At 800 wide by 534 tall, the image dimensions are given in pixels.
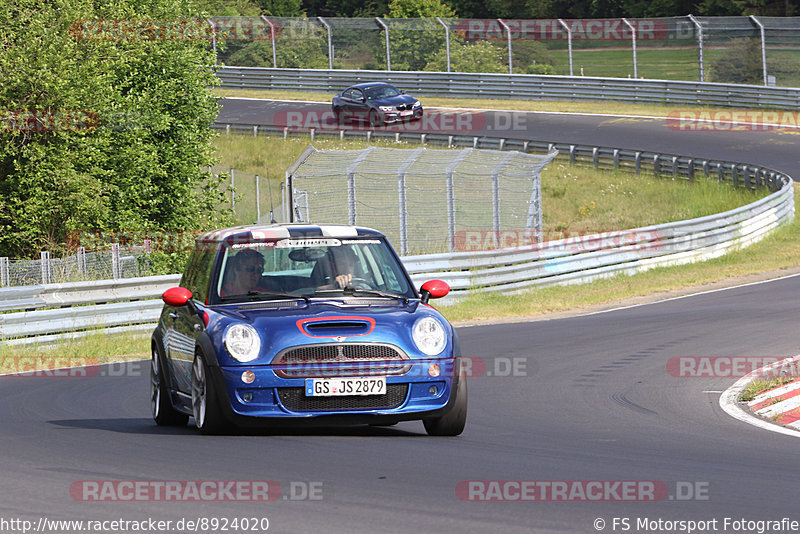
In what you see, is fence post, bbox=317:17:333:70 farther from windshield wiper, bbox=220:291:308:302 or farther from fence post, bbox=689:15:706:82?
windshield wiper, bbox=220:291:308:302

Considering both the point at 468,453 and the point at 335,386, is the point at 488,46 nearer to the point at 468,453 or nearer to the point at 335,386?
the point at 335,386

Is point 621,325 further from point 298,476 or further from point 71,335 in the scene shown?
point 298,476

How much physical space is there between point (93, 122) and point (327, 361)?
62.4 feet

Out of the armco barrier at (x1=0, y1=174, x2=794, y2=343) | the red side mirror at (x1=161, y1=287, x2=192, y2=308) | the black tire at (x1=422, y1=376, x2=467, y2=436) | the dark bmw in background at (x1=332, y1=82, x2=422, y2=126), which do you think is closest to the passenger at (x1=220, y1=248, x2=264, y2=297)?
the red side mirror at (x1=161, y1=287, x2=192, y2=308)

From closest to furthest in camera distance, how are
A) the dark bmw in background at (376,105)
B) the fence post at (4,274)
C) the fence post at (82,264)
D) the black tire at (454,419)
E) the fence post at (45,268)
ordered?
the black tire at (454,419), the fence post at (4,274), the fence post at (45,268), the fence post at (82,264), the dark bmw in background at (376,105)

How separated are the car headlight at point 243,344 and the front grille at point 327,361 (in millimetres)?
160

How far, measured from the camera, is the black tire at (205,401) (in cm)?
835

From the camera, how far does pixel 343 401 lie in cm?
830

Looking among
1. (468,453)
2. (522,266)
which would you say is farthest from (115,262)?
(468,453)

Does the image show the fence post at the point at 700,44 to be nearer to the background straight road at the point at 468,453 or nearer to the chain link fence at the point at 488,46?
the chain link fence at the point at 488,46

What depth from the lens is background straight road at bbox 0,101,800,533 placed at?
5980 millimetres

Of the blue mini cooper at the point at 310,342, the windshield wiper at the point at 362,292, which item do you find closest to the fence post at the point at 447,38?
the blue mini cooper at the point at 310,342

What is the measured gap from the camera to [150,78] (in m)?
29.8

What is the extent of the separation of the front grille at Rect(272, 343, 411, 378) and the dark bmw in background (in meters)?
37.2
